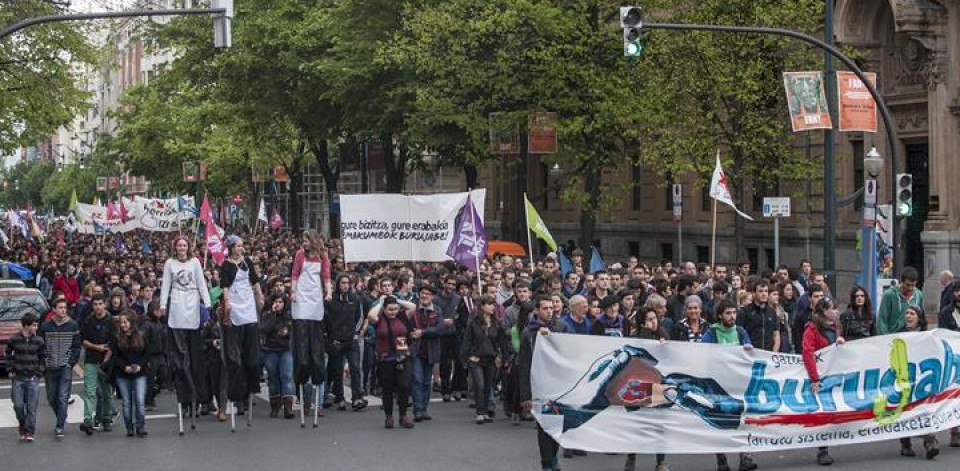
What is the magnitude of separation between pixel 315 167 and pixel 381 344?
2753 inches

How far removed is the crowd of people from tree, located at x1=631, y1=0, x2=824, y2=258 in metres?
12.8

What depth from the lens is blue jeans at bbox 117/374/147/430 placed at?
16812 mm

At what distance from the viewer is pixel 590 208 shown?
1513 inches

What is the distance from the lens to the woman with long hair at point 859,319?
15969 millimetres

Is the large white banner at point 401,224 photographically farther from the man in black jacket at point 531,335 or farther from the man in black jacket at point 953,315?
the man in black jacket at point 953,315

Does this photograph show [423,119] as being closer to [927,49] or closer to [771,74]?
[771,74]

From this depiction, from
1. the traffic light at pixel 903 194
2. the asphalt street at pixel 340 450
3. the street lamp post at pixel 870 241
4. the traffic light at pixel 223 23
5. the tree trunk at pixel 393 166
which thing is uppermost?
the traffic light at pixel 223 23

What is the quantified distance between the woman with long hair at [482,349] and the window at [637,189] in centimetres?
3019

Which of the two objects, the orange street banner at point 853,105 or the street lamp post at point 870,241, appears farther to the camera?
the orange street banner at point 853,105

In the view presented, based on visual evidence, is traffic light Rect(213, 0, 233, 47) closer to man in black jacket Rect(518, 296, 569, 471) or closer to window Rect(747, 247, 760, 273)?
man in black jacket Rect(518, 296, 569, 471)

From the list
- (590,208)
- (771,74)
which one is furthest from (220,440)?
(590,208)

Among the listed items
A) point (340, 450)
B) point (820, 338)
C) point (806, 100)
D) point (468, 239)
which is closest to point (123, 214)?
point (806, 100)

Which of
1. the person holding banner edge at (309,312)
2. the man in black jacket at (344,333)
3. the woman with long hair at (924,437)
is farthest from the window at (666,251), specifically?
the woman with long hair at (924,437)

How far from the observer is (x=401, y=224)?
2147 cm
